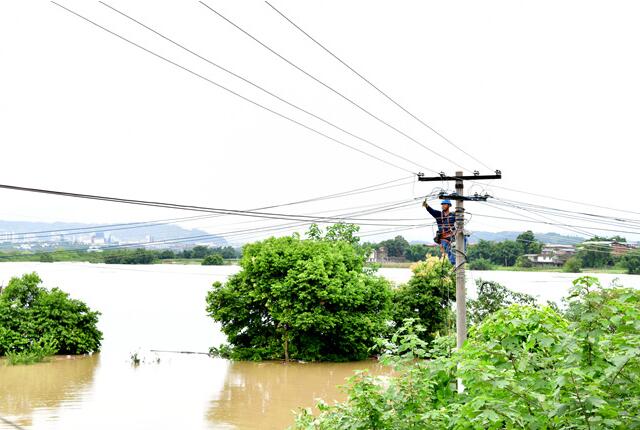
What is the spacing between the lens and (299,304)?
21.5 meters

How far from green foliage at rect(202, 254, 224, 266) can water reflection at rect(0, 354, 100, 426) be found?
7353mm

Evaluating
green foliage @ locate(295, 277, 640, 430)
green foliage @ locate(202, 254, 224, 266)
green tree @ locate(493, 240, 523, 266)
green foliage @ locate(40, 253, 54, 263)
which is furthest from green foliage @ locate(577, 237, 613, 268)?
green foliage @ locate(40, 253, 54, 263)

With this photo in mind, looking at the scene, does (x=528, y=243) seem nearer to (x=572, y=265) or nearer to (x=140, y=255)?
(x=572, y=265)

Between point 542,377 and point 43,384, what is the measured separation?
638 inches

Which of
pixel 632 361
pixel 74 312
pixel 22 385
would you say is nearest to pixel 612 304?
pixel 632 361

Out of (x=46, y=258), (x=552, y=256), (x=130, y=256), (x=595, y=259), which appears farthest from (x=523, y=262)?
(x=46, y=258)

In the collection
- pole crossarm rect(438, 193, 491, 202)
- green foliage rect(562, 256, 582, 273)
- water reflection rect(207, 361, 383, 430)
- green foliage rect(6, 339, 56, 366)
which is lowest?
water reflection rect(207, 361, 383, 430)

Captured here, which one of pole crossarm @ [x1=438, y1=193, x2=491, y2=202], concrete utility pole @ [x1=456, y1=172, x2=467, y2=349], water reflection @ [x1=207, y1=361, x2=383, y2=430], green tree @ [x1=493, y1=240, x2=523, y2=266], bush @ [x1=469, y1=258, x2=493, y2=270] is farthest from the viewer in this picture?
green tree @ [x1=493, y1=240, x2=523, y2=266]

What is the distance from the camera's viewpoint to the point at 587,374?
4402 millimetres

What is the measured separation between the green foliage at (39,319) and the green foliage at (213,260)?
6.85m

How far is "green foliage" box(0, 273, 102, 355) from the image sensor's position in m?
21.3

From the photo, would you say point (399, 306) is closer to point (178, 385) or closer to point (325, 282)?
point (325, 282)

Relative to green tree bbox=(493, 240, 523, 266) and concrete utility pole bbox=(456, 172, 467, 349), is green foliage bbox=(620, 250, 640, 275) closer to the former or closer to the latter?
green tree bbox=(493, 240, 523, 266)

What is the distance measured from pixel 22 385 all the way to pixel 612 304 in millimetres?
16897
